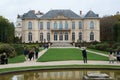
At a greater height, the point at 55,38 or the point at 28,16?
the point at 28,16

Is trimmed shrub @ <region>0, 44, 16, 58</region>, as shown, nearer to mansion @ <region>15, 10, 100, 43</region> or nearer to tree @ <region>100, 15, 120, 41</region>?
mansion @ <region>15, 10, 100, 43</region>

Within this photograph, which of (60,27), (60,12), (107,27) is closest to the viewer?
(60,12)

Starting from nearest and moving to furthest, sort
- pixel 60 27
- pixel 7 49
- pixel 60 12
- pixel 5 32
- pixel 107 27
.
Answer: pixel 7 49
pixel 5 32
pixel 60 12
pixel 60 27
pixel 107 27

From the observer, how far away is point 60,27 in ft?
240

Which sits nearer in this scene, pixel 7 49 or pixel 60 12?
pixel 7 49

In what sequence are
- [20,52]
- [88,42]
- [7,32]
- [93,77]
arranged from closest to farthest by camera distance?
1. [93,77]
2. [20,52]
3. [7,32]
4. [88,42]

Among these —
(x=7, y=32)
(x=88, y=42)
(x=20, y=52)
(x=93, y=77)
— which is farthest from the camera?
(x=88, y=42)

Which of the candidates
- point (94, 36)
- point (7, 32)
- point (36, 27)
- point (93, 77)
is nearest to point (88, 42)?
point (94, 36)

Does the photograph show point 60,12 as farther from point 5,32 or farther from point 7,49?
point 7,49

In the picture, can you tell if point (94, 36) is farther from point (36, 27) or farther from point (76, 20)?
point (36, 27)

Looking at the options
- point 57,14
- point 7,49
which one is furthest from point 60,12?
point 7,49

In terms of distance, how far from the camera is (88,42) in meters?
68.9

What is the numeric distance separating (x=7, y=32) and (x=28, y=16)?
459 inches

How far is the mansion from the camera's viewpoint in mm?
72062
